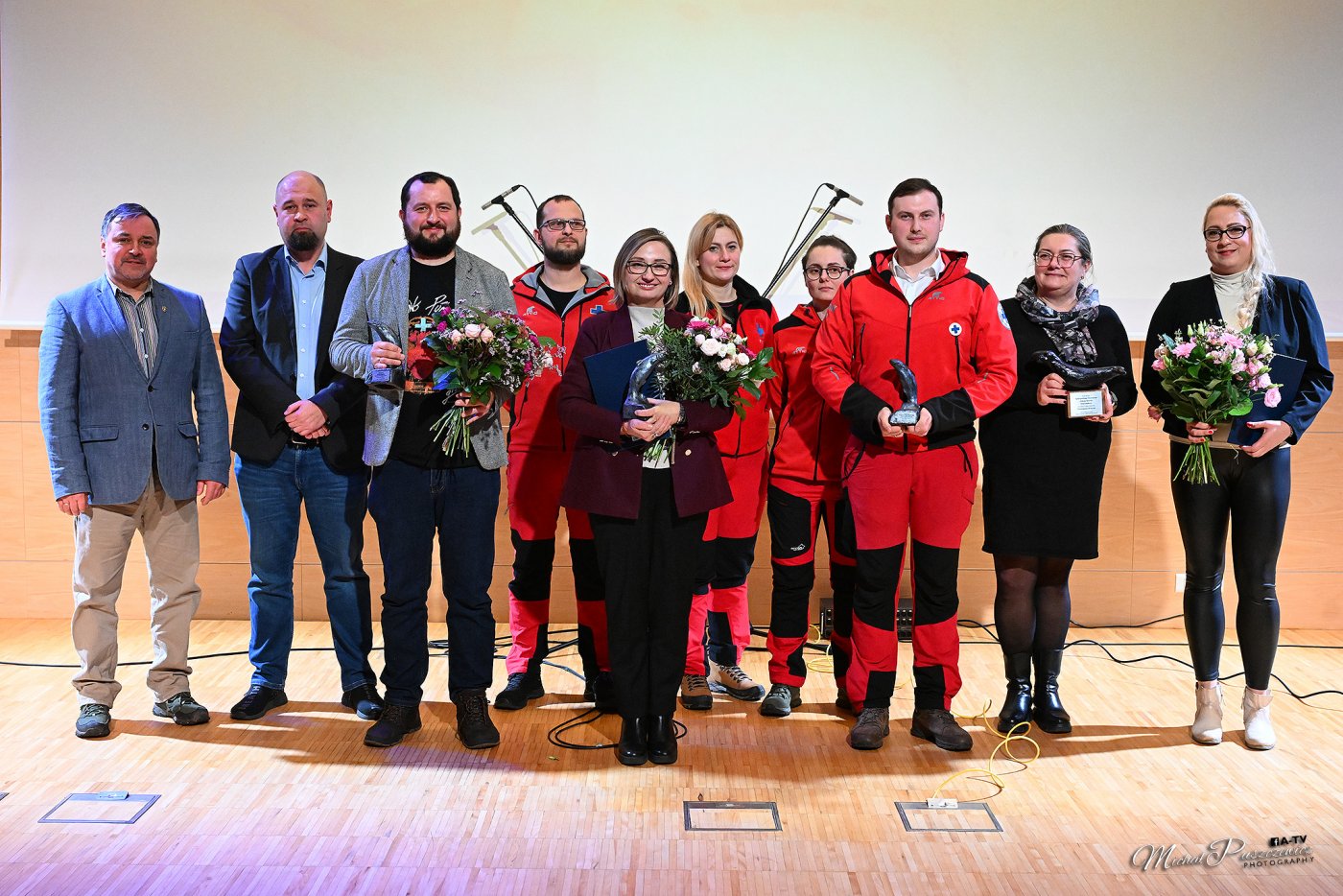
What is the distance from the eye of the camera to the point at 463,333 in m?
3.26

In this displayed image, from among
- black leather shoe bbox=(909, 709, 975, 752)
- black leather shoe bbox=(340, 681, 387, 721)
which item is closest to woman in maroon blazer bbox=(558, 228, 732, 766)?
black leather shoe bbox=(909, 709, 975, 752)

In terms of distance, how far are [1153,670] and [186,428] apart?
4.01 meters

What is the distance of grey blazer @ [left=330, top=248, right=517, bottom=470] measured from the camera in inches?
137

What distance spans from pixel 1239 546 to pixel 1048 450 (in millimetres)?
711

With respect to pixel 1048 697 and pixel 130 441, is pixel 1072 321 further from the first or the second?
pixel 130 441

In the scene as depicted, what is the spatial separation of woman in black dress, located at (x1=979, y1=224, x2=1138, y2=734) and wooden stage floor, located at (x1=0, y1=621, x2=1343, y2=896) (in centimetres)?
49

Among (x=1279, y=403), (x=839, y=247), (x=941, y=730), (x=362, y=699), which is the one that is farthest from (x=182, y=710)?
(x=1279, y=403)

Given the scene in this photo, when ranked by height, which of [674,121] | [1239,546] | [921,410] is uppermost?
[674,121]

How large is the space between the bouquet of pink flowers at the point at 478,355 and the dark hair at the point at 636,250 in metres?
0.32

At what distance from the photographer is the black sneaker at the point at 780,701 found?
13.0 ft

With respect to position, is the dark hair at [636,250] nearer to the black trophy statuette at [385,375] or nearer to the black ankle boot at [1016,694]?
the black trophy statuette at [385,375]

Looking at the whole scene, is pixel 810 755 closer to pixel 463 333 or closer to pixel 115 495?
pixel 463 333

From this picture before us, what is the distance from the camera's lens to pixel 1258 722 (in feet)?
12.1

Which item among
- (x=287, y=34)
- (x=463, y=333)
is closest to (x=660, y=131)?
(x=287, y=34)
